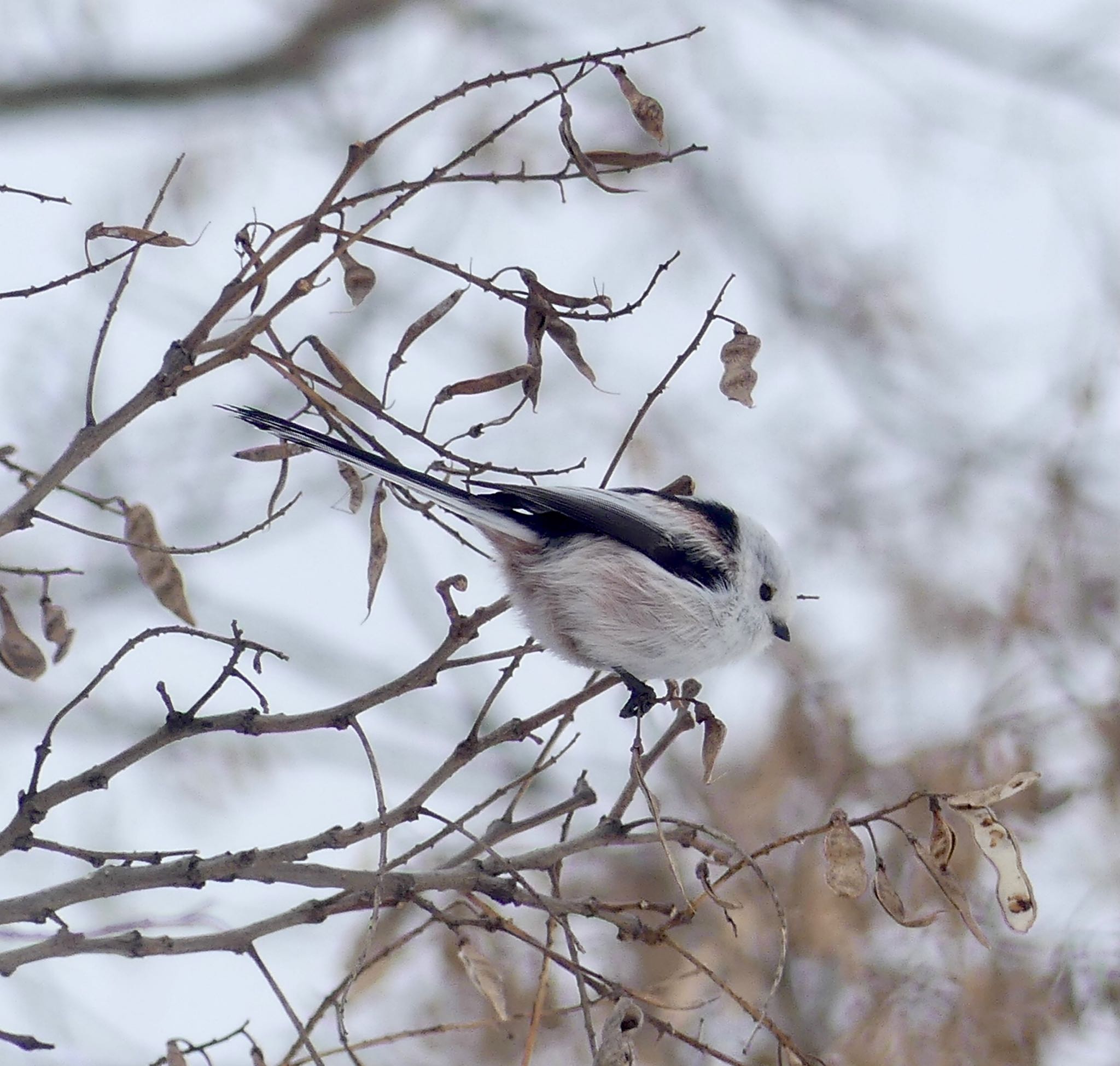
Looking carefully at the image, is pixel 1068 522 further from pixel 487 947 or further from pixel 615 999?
pixel 615 999

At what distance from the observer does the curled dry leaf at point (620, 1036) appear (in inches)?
76.0

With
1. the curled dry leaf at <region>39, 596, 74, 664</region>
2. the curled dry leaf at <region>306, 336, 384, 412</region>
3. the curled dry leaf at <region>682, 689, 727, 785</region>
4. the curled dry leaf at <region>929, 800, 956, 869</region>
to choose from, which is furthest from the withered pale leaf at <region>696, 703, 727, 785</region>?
the curled dry leaf at <region>39, 596, 74, 664</region>

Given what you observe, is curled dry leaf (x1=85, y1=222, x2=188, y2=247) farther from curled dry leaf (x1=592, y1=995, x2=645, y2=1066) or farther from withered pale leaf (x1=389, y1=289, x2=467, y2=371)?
curled dry leaf (x1=592, y1=995, x2=645, y2=1066)

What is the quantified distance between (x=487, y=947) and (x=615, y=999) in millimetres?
1422

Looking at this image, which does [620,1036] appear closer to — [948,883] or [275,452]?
[948,883]

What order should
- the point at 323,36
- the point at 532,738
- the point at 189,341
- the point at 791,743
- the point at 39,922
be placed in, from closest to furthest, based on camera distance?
1. the point at 189,341
2. the point at 39,922
3. the point at 532,738
4. the point at 791,743
5. the point at 323,36

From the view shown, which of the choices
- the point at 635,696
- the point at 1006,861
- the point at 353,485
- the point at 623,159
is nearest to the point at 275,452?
the point at 353,485

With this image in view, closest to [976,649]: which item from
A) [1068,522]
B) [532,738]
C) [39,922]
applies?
[1068,522]

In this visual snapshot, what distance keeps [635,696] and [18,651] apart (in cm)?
135

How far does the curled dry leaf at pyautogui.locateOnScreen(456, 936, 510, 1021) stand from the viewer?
2.26 meters

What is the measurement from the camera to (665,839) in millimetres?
2107

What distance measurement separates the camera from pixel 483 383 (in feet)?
7.94

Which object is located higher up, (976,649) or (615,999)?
(976,649)

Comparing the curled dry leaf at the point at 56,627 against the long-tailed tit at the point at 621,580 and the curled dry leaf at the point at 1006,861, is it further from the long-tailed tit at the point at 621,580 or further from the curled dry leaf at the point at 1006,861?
the curled dry leaf at the point at 1006,861
